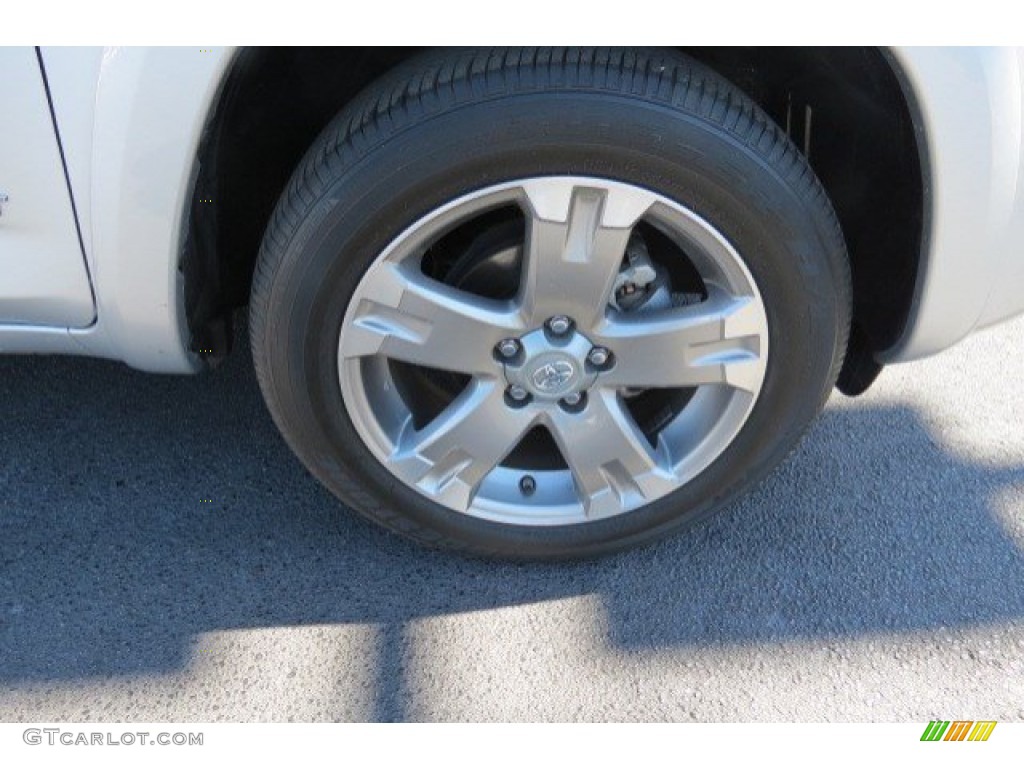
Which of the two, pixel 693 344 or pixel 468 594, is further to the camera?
pixel 468 594

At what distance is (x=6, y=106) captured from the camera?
1474mm

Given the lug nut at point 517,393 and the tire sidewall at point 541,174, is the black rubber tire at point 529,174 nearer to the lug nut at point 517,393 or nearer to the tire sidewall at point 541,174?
the tire sidewall at point 541,174

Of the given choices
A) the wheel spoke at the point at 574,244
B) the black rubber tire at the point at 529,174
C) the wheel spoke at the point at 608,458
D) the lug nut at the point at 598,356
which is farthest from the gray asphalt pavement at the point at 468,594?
the wheel spoke at the point at 574,244

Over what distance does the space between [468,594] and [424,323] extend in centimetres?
53

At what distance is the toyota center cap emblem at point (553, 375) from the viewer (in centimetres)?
173

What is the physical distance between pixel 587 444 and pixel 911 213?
639 millimetres

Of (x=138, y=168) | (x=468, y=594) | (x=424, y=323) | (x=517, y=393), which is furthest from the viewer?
(x=468, y=594)

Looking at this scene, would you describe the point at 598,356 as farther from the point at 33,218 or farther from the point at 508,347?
the point at 33,218

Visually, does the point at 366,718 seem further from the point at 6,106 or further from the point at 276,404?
the point at 6,106

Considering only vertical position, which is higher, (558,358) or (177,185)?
(177,185)

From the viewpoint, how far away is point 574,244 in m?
1.61

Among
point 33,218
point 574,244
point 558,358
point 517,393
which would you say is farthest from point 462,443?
point 33,218
